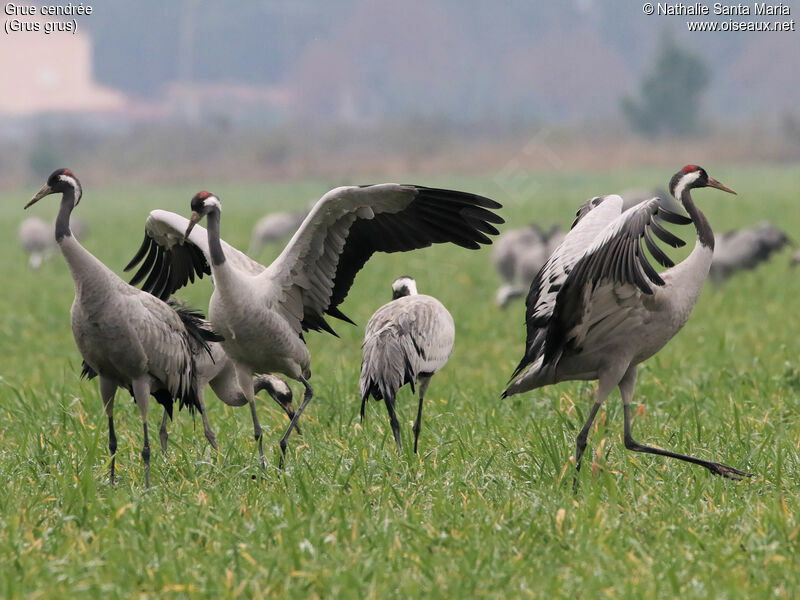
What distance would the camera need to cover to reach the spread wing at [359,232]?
206 inches

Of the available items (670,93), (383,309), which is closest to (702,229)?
(383,309)

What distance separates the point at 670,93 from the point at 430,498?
61.5 m

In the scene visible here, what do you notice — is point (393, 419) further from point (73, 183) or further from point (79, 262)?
point (73, 183)

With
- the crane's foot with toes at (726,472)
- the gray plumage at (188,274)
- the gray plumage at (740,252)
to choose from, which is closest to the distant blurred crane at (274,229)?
the gray plumage at (740,252)

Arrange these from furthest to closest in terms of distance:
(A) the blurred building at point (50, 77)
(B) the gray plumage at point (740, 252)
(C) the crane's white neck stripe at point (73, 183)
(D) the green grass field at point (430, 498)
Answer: (A) the blurred building at point (50, 77) → (B) the gray plumage at point (740, 252) → (C) the crane's white neck stripe at point (73, 183) → (D) the green grass field at point (430, 498)

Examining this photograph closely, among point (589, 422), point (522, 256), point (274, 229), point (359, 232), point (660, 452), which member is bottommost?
point (274, 229)

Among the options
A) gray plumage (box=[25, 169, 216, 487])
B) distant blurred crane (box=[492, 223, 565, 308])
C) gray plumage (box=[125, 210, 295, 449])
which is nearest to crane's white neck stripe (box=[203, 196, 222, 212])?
gray plumage (box=[25, 169, 216, 487])

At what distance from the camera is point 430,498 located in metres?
4.51

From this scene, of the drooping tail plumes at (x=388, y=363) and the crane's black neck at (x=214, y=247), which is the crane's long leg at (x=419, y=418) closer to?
the drooping tail plumes at (x=388, y=363)

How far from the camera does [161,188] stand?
5519 cm

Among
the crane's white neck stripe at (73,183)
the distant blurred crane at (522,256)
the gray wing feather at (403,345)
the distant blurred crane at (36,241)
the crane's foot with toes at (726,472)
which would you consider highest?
the crane's white neck stripe at (73,183)

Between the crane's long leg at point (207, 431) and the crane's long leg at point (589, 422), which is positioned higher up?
the crane's long leg at point (589, 422)

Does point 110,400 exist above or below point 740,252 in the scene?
above

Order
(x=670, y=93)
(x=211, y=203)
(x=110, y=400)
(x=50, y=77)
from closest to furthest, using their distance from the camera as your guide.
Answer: (x=211, y=203), (x=110, y=400), (x=670, y=93), (x=50, y=77)
